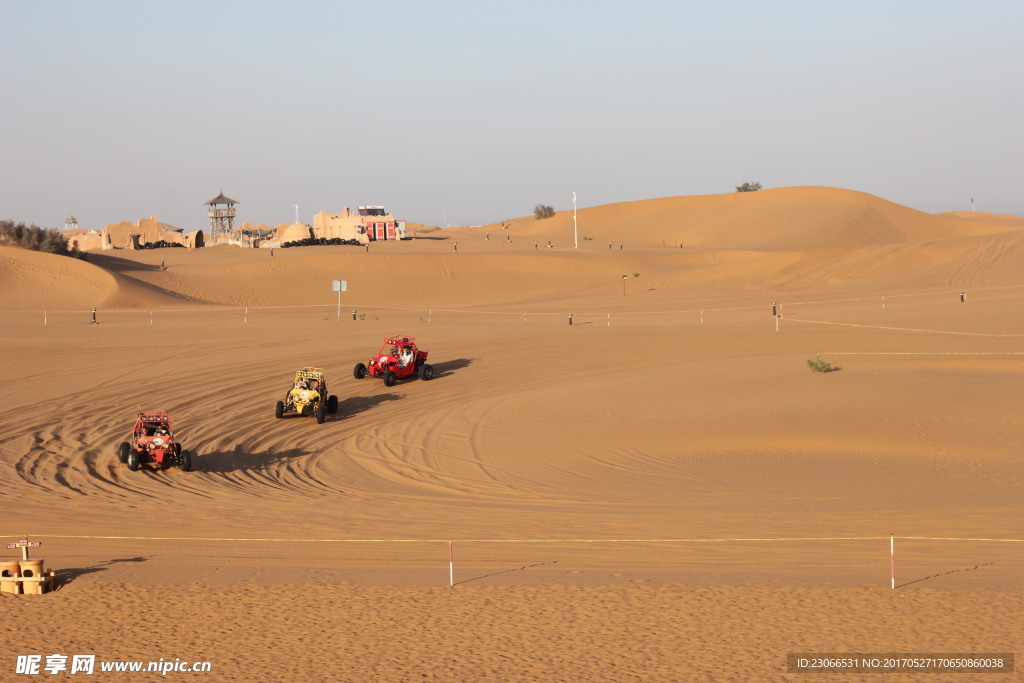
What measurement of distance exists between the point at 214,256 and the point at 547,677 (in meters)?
72.9

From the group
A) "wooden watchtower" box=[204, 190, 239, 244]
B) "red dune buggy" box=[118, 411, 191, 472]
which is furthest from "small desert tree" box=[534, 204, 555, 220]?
"red dune buggy" box=[118, 411, 191, 472]

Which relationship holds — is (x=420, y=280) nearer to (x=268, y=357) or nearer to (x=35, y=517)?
A: (x=268, y=357)

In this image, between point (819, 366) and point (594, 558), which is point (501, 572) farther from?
point (819, 366)

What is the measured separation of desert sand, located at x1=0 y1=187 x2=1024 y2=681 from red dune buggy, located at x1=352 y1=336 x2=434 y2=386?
0.56 meters

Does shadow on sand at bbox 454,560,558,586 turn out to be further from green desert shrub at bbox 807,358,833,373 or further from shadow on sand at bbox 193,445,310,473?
green desert shrub at bbox 807,358,833,373

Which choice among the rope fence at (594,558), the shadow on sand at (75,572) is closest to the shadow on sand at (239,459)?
the rope fence at (594,558)

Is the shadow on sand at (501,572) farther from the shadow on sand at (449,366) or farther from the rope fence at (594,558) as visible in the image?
the shadow on sand at (449,366)

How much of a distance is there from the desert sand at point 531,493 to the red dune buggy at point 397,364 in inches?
22.2

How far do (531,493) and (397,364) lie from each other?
522 inches

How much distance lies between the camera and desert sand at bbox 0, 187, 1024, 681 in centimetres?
1009

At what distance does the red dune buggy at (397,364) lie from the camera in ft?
98.6

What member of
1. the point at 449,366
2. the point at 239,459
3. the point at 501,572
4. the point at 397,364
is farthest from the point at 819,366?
the point at 501,572

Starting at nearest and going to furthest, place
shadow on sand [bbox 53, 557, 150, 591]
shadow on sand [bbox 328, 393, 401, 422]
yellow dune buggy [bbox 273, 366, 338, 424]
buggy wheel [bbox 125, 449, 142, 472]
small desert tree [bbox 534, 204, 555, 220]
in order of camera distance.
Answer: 1. shadow on sand [bbox 53, 557, 150, 591]
2. buggy wheel [bbox 125, 449, 142, 472]
3. yellow dune buggy [bbox 273, 366, 338, 424]
4. shadow on sand [bbox 328, 393, 401, 422]
5. small desert tree [bbox 534, 204, 555, 220]

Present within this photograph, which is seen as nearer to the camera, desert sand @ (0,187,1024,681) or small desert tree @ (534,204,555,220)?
desert sand @ (0,187,1024,681)
